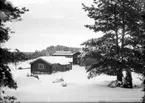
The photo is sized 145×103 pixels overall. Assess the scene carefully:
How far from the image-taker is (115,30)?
82.9ft

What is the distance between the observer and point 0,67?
43.1ft

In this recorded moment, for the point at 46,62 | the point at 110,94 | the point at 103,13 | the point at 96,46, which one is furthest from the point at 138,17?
the point at 46,62

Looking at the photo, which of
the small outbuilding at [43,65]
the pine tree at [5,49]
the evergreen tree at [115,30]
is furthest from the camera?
the small outbuilding at [43,65]

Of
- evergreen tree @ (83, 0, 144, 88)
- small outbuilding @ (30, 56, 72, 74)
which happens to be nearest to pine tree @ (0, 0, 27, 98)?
evergreen tree @ (83, 0, 144, 88)

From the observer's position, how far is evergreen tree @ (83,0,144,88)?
23438 mm

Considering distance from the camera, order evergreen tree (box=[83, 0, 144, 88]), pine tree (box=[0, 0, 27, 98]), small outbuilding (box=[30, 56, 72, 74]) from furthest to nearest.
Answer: small outbuilding (box=[30, 56, 72, 74])
evergreen tree (box=[83, 0, 144, 88])
pine tree (box=[0, 0, 27, 98])

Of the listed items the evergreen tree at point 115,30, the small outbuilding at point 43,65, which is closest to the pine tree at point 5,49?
the evergreen tree at point 115,30

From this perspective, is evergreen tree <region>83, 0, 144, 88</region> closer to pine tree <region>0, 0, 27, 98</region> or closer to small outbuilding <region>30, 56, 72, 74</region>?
pine tree <region>0, 0, 27, 98</region>

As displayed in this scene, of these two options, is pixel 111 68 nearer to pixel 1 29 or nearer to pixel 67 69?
pixel 1 29

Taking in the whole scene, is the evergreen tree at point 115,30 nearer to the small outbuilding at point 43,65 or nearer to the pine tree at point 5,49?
the pine tree at point 5,49

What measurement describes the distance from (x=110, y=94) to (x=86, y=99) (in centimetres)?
328

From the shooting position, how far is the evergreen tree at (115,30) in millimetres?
23438

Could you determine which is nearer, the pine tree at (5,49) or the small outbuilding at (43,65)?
the pine tree at (5,49)

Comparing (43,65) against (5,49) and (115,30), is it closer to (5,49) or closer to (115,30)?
(115,30)
